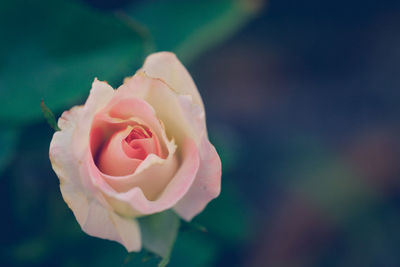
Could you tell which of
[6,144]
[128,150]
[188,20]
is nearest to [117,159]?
[128,150]

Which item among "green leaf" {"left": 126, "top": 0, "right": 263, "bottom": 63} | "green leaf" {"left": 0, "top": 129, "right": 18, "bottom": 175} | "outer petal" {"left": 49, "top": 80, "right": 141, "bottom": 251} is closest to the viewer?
"outer petal" {"left": 49, "top": 80, "right": 141, "bottom": 251}

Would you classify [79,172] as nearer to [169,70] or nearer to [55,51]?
[169,70]

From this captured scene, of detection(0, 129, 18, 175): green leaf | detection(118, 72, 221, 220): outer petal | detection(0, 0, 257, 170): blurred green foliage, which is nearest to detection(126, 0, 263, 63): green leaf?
detection(0, 0, 257, 170): blurred green foliage

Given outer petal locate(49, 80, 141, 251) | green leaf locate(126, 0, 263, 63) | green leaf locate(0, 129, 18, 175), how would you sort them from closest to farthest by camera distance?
outer petal locate(49, 80, 141, 251), green leaf locate(0, 129, 18, 175), green leaf locate(126, 0, 263, 63)

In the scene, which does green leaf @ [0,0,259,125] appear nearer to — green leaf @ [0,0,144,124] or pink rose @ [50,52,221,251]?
green leaf @ [0,0,144,124]

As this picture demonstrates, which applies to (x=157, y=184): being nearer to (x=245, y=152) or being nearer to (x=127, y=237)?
(x=127, y=237)
